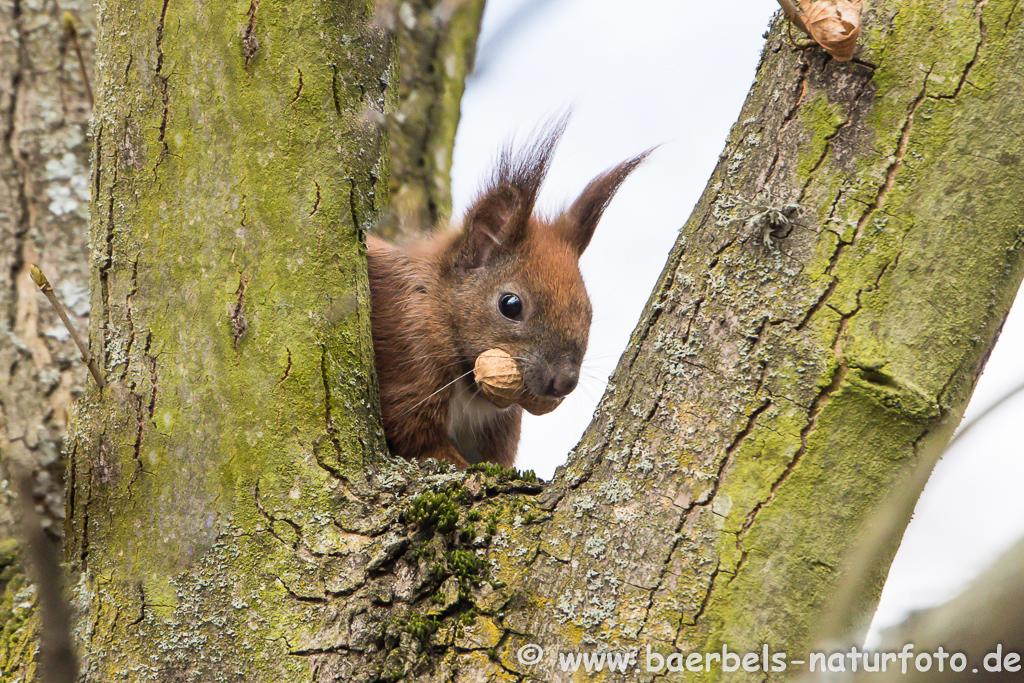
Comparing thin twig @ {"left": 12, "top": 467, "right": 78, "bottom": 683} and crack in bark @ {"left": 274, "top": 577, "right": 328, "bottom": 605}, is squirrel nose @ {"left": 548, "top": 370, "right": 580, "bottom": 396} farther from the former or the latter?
thin twig @ {"left": 12, "top": 467, "right": 78, "bottom": 683}

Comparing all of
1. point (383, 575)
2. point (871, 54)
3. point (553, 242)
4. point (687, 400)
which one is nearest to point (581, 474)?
point (687, 400)

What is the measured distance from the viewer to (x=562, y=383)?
3273 mm

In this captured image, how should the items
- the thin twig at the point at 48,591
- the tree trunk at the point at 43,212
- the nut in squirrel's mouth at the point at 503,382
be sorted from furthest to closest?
1. the nut in squirrel's mouth at the point at 503,382
2. the tree trunk at the point at 43,212
3. the thin twig at the point at 48,591

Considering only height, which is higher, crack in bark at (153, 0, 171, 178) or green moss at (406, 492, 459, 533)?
crack in bark at (153, 0, 171, 178)

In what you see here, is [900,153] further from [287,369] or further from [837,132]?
[287,369]

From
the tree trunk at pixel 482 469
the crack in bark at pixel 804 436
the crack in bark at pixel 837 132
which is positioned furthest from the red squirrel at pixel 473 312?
the crack in bark at pixel 804 436

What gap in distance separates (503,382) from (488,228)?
74 centimetres

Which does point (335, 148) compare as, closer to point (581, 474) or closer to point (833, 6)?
point (581, 474)

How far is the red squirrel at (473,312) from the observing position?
3.24 metres

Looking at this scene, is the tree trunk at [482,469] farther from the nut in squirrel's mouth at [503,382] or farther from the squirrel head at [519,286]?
the squirrel head at [519,286]

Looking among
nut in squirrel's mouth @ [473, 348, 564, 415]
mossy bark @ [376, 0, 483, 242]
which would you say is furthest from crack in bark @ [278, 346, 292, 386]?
mossy bark @ [376, 0, 483, 242]

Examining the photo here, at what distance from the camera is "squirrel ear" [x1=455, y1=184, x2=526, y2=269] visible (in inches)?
135

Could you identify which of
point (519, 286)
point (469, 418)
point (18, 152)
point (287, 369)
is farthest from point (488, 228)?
point (18, 152)

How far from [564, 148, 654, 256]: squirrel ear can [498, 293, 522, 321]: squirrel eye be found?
1.67ft
